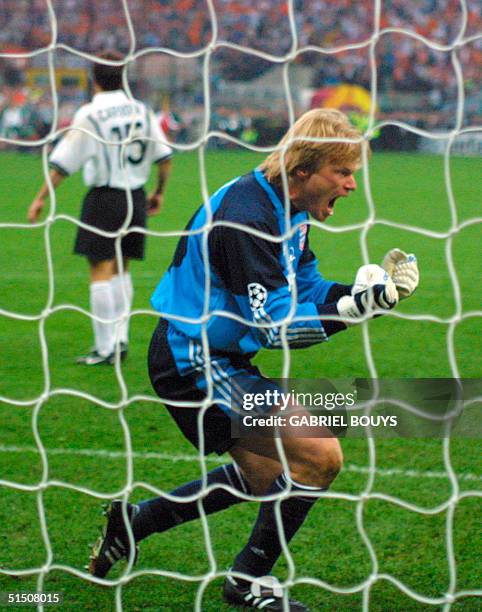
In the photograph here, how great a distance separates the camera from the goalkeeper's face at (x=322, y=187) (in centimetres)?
279

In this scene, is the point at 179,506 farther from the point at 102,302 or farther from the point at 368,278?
the point at 102,302

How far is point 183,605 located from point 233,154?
18.1 metres

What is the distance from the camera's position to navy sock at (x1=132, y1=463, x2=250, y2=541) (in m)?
3.18

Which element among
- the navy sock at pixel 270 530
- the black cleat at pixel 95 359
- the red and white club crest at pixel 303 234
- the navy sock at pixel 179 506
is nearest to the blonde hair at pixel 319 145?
the red and white club crest at pixel 303 234

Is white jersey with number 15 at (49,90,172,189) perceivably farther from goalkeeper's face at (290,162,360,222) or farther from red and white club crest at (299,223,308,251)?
goalkeeper's face at (290,162,360,222)

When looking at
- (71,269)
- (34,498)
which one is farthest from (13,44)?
(34,498)

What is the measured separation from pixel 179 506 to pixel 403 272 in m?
1.06

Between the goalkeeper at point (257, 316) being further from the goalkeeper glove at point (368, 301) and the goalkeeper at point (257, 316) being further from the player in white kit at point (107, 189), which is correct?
the player in white kit at point (107, 189)

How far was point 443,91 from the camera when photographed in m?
25.2

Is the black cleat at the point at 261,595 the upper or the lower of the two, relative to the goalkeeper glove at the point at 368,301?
lower

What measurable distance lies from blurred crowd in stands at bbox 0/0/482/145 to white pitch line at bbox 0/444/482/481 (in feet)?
70.2

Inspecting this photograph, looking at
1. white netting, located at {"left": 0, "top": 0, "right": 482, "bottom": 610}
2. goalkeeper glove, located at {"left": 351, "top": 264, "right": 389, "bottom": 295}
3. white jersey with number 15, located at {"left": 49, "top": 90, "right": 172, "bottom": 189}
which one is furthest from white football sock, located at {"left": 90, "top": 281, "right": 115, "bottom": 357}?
goalkeeper glove, located at {"left": 351, "top": 264, "right": 389, "bottom": 295}

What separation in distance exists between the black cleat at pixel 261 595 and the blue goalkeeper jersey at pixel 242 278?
28.1 inches

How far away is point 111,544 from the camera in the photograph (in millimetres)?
3141
